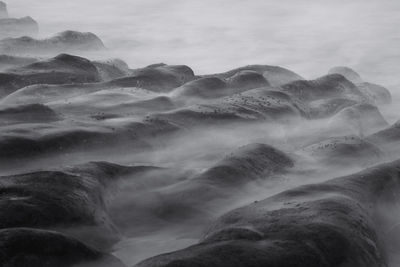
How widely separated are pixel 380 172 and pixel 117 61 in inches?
387

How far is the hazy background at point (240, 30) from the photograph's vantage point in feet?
80.1

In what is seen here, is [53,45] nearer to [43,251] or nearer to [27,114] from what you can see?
[27,114]

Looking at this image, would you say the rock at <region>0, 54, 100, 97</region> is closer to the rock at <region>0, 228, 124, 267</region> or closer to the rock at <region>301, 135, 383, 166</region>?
the rock at <region>301, 135, 383, 166</region>

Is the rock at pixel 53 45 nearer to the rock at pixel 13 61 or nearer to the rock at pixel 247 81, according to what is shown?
the rock at pixel 13 61

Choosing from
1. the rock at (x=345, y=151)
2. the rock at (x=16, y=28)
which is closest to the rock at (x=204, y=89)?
the rock at (x=345, y=151)

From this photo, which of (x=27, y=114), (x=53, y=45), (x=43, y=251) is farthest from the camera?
(x=53, y=45)

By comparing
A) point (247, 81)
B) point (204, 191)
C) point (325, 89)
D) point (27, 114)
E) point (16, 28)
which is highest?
point (16, 28)

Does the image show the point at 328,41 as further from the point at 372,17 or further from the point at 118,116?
the point at 118,116

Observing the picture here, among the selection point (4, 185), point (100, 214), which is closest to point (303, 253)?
point (100, 214)

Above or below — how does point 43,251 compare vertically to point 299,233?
above

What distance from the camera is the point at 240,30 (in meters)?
31.0

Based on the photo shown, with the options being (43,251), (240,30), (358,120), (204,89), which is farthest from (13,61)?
(240,30)

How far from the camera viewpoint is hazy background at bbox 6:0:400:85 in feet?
80.1

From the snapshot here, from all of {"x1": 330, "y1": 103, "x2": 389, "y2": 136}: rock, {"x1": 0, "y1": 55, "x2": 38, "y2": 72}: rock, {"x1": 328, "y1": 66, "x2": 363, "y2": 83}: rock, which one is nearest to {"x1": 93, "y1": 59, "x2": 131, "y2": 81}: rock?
{"x1": 0, "y1": 55, "x2": 38, "y2": 72}: rock
